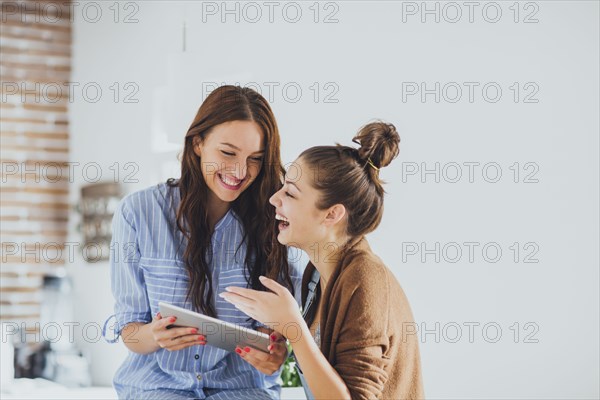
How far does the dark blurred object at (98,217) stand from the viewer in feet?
11.8

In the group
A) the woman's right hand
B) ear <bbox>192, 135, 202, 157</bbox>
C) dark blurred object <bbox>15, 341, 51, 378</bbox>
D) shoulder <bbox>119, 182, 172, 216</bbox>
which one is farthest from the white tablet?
dark blurred object <bbox>15, 341, 51, 378</bbox>

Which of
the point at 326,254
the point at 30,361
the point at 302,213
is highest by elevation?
the point at 302,213

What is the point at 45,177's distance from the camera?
3.71 m

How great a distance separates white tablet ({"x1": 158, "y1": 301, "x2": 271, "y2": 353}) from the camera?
68.9 inches

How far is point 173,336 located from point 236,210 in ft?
1.39

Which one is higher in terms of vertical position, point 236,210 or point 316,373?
point 236,210

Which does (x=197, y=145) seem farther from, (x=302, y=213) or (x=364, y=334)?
(x=364, y=334)

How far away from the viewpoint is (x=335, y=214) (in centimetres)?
181

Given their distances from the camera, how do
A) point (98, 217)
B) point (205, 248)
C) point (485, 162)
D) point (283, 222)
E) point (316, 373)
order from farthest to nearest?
point (98, 217), point (485, 162), point (205, 248), point (283, 222), point (316, 373)

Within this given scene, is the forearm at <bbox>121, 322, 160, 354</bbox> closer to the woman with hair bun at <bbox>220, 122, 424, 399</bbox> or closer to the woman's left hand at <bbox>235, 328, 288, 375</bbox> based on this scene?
the woman's left hand at <bbox>235, 328, 288, 375</bbox>

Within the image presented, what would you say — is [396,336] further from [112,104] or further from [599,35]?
[112,104]

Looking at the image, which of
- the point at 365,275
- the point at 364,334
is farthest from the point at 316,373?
the point at 365,275

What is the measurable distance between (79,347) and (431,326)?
1734 mm

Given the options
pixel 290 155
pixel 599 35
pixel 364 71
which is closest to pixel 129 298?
pixel 290 155
